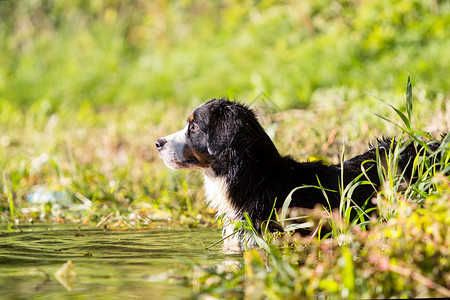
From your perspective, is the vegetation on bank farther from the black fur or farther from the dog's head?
the dog's head

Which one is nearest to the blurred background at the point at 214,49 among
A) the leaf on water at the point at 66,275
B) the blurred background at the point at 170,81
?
the blurred background at the point at 170,81

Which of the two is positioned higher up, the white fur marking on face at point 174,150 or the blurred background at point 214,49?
the blurred background at point 214,49

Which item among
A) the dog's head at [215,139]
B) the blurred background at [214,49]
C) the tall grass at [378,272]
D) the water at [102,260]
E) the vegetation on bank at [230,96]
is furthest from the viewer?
the blurred background at [214,49]

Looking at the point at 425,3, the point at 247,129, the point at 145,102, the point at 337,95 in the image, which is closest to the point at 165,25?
the point at 145,102

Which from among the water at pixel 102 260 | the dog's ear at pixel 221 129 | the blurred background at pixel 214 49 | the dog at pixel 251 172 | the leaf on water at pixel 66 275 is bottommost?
the water at pixel 102 260

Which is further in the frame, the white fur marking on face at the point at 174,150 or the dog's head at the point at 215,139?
the white fur marking on face at the point at 174,150

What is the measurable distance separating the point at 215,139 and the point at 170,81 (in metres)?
8.86

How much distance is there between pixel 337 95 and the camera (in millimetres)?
8508

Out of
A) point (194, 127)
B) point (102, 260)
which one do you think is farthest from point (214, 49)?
point (102, 260)

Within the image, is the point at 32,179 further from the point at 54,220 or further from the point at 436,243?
the point at 436,243

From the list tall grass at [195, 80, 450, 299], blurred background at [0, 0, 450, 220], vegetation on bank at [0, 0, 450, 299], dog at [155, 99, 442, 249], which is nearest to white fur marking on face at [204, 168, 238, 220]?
dog at [155, 99, 442, 249]

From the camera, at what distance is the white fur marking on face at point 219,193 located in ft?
14.6

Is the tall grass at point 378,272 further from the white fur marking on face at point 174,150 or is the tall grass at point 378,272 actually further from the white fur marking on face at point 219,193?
the white fur marking on face at point 174,150

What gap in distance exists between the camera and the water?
2.94 meters
